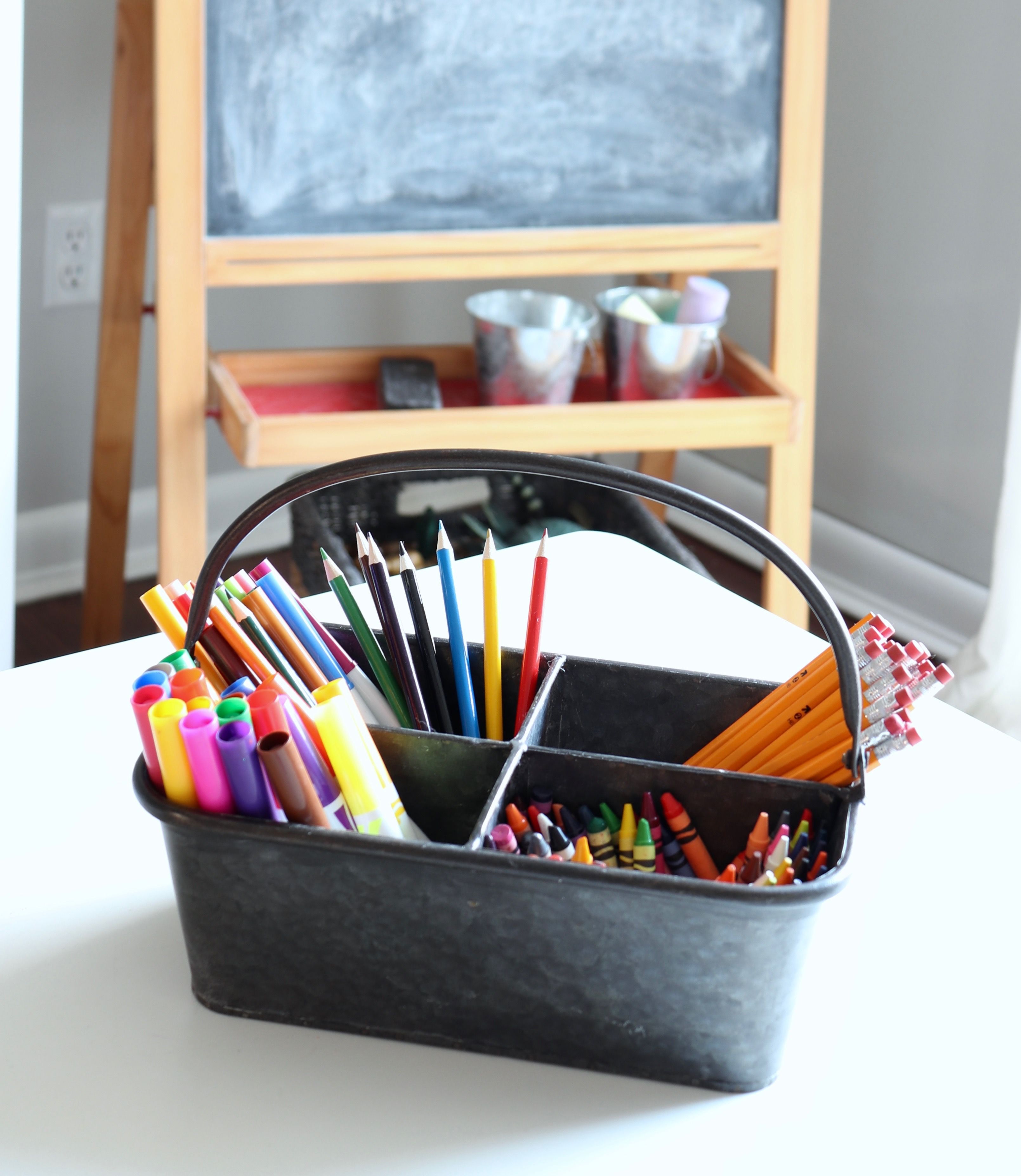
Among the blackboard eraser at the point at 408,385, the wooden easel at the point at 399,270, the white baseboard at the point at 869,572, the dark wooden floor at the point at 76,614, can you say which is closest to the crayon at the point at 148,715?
the wooden easel at the point at 399,270

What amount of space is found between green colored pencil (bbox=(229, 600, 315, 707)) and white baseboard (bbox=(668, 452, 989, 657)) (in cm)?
156

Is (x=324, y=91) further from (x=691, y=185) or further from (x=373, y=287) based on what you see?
(x=373, y=287)

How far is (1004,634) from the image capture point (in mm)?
1607

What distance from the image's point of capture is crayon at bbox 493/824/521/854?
0.44 m

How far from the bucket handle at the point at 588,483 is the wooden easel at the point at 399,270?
0.78m

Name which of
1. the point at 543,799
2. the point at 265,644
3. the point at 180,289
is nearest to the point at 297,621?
the point at 265,644

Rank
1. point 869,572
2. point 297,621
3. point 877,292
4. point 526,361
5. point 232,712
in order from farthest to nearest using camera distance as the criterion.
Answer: point 869,572
point 877,292
point 526,361
point 297,621
point 232,712

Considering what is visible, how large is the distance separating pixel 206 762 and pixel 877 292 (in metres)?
1.75

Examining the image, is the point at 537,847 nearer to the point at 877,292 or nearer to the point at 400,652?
the point at 400,652

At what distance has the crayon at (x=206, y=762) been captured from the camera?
1.32 ft

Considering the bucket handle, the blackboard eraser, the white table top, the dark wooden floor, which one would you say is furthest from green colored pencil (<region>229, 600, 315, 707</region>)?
the dark wooden floor

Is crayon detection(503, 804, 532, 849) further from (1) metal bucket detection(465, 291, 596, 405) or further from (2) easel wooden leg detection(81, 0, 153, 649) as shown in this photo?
(2) easel wooden leg detection(81, 0, 153, 649)

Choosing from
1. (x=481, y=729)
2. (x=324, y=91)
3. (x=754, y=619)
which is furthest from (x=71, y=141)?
(x=481, y=729)

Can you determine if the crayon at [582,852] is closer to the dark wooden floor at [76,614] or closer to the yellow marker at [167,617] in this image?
the yellow marker at [167,617]
